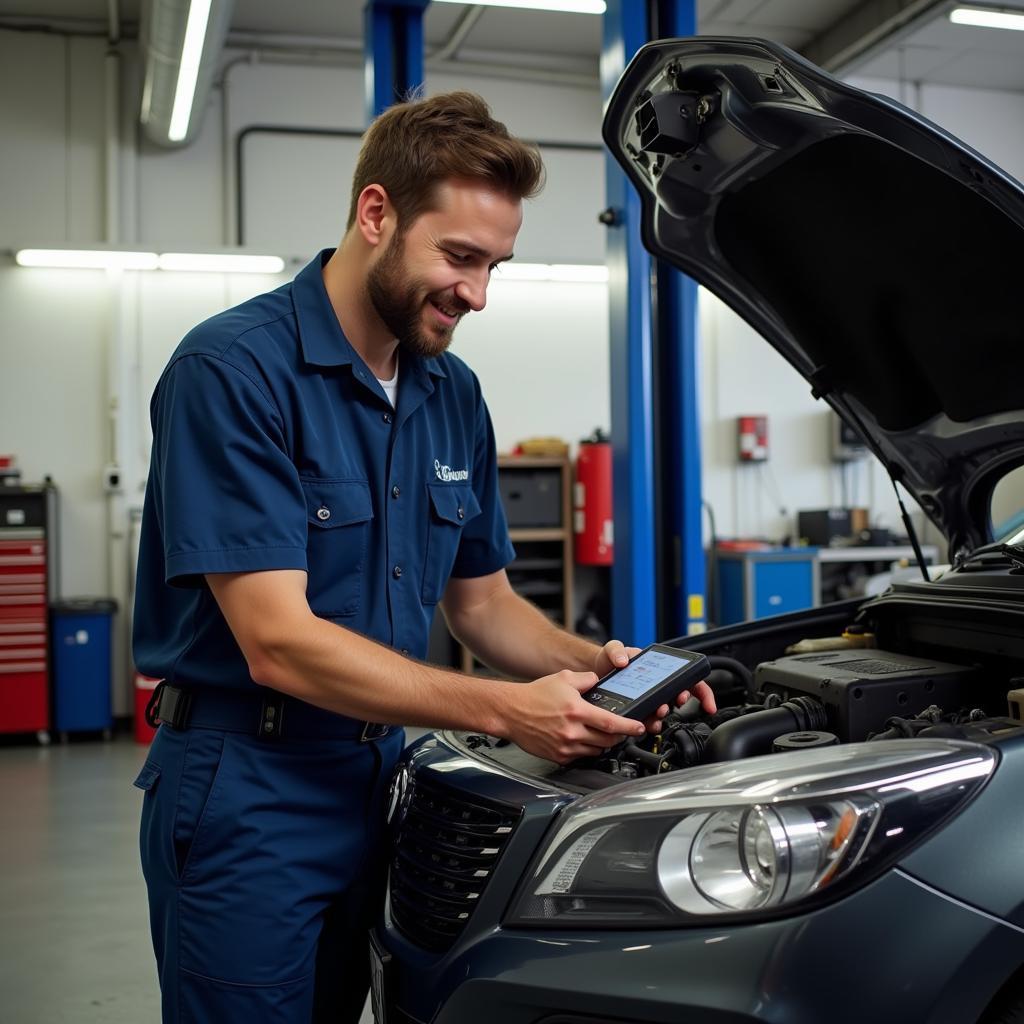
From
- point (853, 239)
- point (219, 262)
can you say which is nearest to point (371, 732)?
point (853, 239)

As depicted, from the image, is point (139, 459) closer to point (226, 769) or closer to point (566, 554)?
point (566, 554)

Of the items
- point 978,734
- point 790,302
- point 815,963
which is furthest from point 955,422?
point 815,963

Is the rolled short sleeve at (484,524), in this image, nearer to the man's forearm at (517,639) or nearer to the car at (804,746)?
the man's forearm at (517,639)

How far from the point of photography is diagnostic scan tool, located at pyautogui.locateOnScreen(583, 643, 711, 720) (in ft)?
4.30

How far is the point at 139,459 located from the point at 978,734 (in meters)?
6.40

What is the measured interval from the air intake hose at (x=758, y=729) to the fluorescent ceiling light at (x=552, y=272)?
19.4 ft

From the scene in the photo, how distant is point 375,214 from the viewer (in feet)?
4.83

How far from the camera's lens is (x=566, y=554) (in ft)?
22.2

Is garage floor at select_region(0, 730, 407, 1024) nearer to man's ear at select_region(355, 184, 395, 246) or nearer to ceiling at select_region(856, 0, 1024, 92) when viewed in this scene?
man's ear at select_region(355, 184, 395, 246)

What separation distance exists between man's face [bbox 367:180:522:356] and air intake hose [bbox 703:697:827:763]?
61 cm

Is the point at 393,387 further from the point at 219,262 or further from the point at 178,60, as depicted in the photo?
the point at 219,262

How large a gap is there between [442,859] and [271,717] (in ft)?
0.92

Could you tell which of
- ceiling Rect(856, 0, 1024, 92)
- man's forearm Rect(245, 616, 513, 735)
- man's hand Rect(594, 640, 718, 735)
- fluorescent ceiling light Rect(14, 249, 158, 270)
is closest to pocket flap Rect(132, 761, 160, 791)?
man's forearm Rect(245, 616, 513, 735)

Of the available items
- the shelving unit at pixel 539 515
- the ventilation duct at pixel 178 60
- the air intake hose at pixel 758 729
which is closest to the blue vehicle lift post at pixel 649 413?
the air intake hose at pixel 758 729
